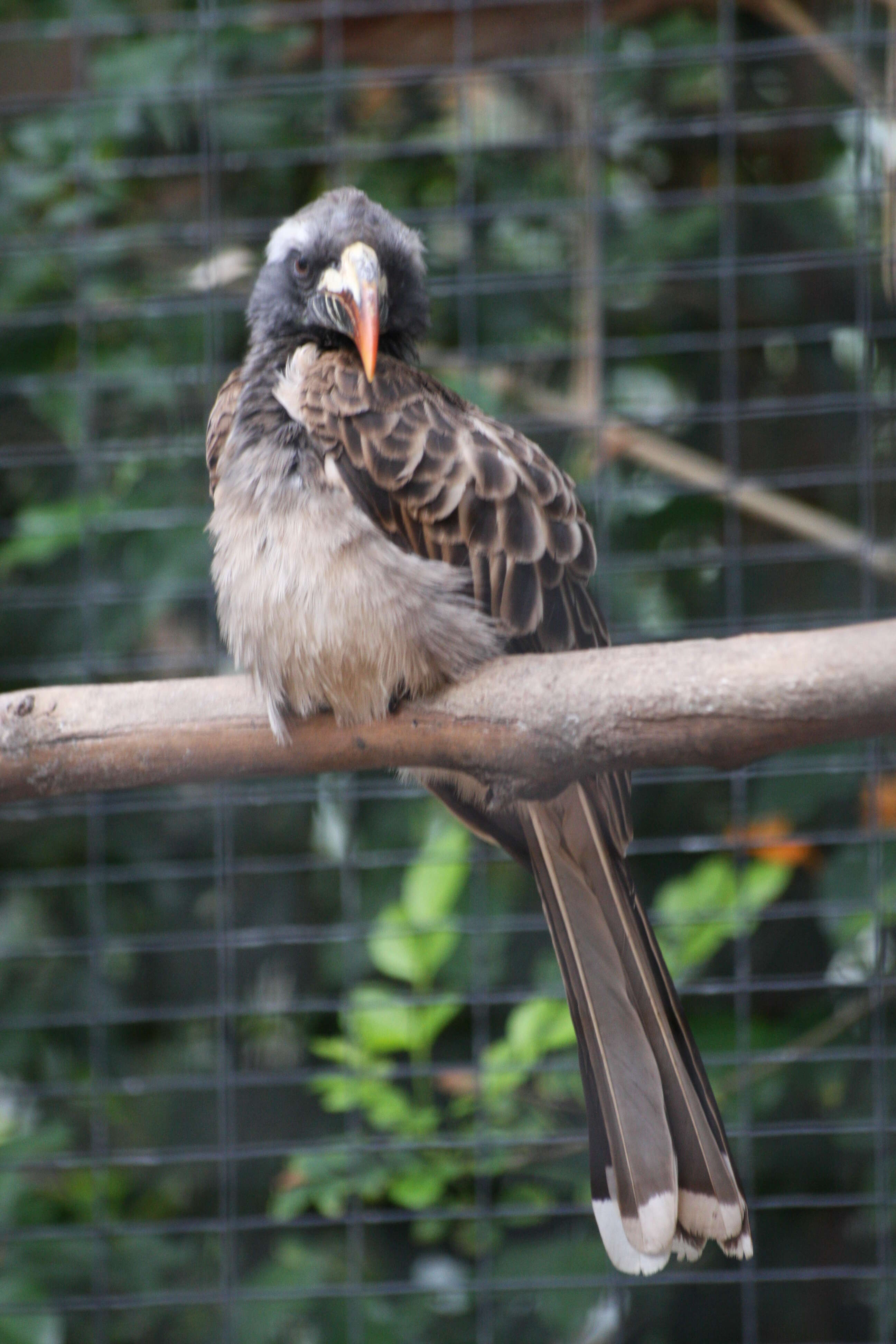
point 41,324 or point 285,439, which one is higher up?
point 41,324

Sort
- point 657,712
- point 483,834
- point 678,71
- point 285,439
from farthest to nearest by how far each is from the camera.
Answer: point 678,71
point 483,834
point 285,439
point 657,712

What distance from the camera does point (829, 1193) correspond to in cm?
206

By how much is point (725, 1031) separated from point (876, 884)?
0.33 metres

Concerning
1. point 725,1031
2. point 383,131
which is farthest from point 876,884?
point 383,131

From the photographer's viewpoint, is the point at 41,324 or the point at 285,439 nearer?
the point at 285,439

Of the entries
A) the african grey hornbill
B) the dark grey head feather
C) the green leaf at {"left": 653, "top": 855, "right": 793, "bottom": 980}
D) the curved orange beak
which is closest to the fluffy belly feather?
the african grey hornbill

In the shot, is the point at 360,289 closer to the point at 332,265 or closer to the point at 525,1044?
the point at 332,265

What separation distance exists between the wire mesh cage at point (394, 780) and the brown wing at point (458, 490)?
0.70 meters

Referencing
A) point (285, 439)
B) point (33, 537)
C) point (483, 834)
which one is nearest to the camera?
point (285, 439)

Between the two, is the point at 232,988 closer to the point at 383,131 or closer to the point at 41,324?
the point at 41,324

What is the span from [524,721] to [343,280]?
599 millimetres

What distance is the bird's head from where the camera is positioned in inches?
57.9

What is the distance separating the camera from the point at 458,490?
1337mm

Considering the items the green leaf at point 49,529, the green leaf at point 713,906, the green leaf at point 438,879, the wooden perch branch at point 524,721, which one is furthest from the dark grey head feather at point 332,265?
the green leaf at point 713,906
